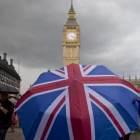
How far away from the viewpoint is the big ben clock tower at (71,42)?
62906 millimetres

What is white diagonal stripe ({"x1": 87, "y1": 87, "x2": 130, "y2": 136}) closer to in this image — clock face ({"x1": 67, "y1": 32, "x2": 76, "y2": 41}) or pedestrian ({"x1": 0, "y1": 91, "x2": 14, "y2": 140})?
pedestrian ({"x1": 0, "y1": 91, "x2": 14, "y2": 140})

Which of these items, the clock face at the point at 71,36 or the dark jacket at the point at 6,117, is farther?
the clock face at the point at 71,36

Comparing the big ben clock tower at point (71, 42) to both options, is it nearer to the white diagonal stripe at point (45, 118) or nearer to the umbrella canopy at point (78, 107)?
the umbrella canopy at point (78, 107)

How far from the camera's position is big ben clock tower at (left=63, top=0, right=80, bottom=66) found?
206ft

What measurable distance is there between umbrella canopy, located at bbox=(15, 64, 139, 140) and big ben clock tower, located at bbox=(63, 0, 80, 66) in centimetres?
6019

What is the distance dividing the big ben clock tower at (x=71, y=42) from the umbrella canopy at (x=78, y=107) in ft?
197

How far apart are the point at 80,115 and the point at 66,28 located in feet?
205

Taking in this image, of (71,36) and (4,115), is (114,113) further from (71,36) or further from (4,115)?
(71,36)

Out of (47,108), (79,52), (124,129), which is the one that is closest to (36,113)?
(47,108)

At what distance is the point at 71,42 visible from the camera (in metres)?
63.4

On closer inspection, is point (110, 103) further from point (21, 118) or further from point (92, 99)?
point (21, 118)

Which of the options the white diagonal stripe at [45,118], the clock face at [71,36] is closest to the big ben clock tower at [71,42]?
the clock face at [71,36]

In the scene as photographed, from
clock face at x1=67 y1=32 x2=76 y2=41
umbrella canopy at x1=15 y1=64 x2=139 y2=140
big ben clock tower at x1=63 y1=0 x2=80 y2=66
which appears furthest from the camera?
clock face at x1=67 y1=32 x2=76 y2=41

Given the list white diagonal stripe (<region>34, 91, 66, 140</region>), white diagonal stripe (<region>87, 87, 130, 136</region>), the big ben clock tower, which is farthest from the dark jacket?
the big ben clock tower
